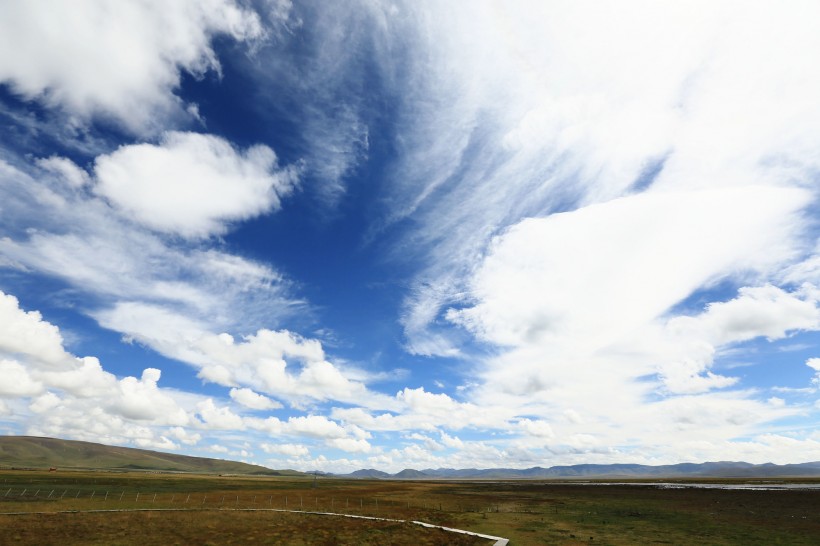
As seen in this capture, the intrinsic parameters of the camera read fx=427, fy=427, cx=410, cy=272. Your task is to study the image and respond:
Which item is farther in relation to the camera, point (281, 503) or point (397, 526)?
point (281, 503)

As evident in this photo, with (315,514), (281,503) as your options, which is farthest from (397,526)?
(281,503)

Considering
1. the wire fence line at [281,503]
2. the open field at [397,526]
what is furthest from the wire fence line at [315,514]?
the wire fence line at [281,503]

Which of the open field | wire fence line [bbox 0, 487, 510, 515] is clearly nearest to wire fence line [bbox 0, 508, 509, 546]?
the open field

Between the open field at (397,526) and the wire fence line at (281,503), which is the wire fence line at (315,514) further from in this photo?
the wire fence line at (281,503)

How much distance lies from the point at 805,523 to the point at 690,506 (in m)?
26.2

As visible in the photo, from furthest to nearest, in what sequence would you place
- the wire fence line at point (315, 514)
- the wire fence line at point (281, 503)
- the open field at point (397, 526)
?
the wire fence line at point (281, 503), the wire fence line at point (315, 514), the open field at point (397, 526)

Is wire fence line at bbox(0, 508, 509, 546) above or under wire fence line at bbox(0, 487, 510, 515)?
under

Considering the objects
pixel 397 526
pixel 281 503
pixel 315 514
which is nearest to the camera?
pixel 397 526

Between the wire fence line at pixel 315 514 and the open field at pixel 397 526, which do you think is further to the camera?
the wire fence line at pixel 315 514

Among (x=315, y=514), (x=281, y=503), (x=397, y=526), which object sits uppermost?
(x=281, y=503)

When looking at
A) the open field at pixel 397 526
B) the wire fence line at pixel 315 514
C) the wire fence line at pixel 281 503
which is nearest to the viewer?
the open field at pixel 397 526

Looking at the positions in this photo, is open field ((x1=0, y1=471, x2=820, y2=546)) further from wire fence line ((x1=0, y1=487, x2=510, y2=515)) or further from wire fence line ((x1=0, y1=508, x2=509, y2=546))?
wire fence line ((x1=0, y1=487, x2=510, y2=515))

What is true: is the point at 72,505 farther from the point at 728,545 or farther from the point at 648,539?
the point at 728,545

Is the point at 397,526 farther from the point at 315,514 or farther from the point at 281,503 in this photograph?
the point at 281,503
